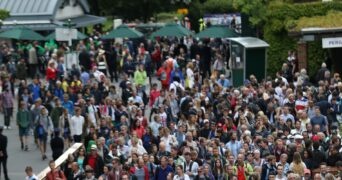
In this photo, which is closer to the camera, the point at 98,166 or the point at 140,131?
the point at 98,166

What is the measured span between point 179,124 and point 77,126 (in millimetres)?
3043

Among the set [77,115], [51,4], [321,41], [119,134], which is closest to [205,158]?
[119,134]

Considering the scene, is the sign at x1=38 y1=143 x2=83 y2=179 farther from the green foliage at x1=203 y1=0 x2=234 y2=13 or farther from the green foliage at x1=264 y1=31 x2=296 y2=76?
the green foliage at x1=203 y1=0 x2=234 y2=13

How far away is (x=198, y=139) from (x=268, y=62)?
17.6 m

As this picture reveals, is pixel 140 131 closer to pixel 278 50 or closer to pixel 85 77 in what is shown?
pixel 85 77

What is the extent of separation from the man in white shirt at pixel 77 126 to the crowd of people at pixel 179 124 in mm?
25

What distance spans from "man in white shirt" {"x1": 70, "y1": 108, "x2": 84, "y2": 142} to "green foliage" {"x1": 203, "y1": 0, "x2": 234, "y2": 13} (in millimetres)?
37753

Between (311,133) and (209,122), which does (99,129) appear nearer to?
(209,122)

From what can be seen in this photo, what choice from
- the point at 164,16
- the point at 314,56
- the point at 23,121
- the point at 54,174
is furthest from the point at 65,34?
the point at 164,16

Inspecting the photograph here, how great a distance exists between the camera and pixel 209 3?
6812 centimetres

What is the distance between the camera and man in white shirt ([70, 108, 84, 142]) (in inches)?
1177

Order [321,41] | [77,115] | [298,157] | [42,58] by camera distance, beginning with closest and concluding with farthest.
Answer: [298,157] → [77,115] → [321,41] → [42,58]

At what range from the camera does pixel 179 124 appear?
28.2 metres

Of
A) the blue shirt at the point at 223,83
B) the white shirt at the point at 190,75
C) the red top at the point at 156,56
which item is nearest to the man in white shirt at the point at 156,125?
the blue shirt at the point at 223,83
